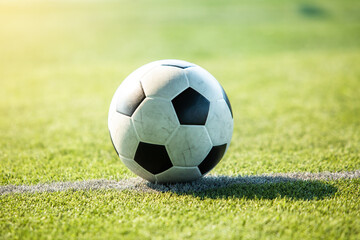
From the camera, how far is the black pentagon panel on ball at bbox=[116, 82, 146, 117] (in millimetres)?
3062

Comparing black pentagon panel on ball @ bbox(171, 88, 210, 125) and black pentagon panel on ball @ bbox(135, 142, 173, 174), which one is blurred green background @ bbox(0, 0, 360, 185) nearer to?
black pentagon panel on ball @ bbox(135, 142, 173, 174)

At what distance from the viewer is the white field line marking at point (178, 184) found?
3.25m

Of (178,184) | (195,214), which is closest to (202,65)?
(178,184)

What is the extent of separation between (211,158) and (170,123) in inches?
19.5

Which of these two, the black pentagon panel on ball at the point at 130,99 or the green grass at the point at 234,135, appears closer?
the green grass at the point at 234,135

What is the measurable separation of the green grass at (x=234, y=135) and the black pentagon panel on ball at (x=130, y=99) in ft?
2.40

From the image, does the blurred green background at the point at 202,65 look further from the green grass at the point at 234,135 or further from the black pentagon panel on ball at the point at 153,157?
the black pentagon panel on ball at the point at 153,157

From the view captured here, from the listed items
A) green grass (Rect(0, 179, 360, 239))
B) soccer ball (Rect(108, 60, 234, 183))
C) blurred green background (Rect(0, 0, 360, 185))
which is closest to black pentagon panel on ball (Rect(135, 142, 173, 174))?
soccer ball (Rect(108, 60, 234, 183))

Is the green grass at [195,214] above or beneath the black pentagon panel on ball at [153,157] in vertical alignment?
beneath

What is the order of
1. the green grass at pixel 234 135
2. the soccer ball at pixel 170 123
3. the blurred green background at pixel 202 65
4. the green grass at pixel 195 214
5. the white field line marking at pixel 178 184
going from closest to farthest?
the green grass at pixel 195 214 < the green grass at pixel 234 135 < the soccer ball at pixel 170 123 < the white field line marking at pixel 178 184 < the blurred green background at pixel 202 65

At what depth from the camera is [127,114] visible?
122 inches

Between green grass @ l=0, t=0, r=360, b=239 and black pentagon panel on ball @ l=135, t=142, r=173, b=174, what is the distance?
0.81 ft

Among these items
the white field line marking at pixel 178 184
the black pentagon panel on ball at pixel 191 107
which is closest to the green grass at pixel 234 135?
the white field line marking at pixel 178 184

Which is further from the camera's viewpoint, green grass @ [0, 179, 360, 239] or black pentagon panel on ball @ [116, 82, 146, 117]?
black pentagon panel on ball @ [116, 82, 146, 117]
